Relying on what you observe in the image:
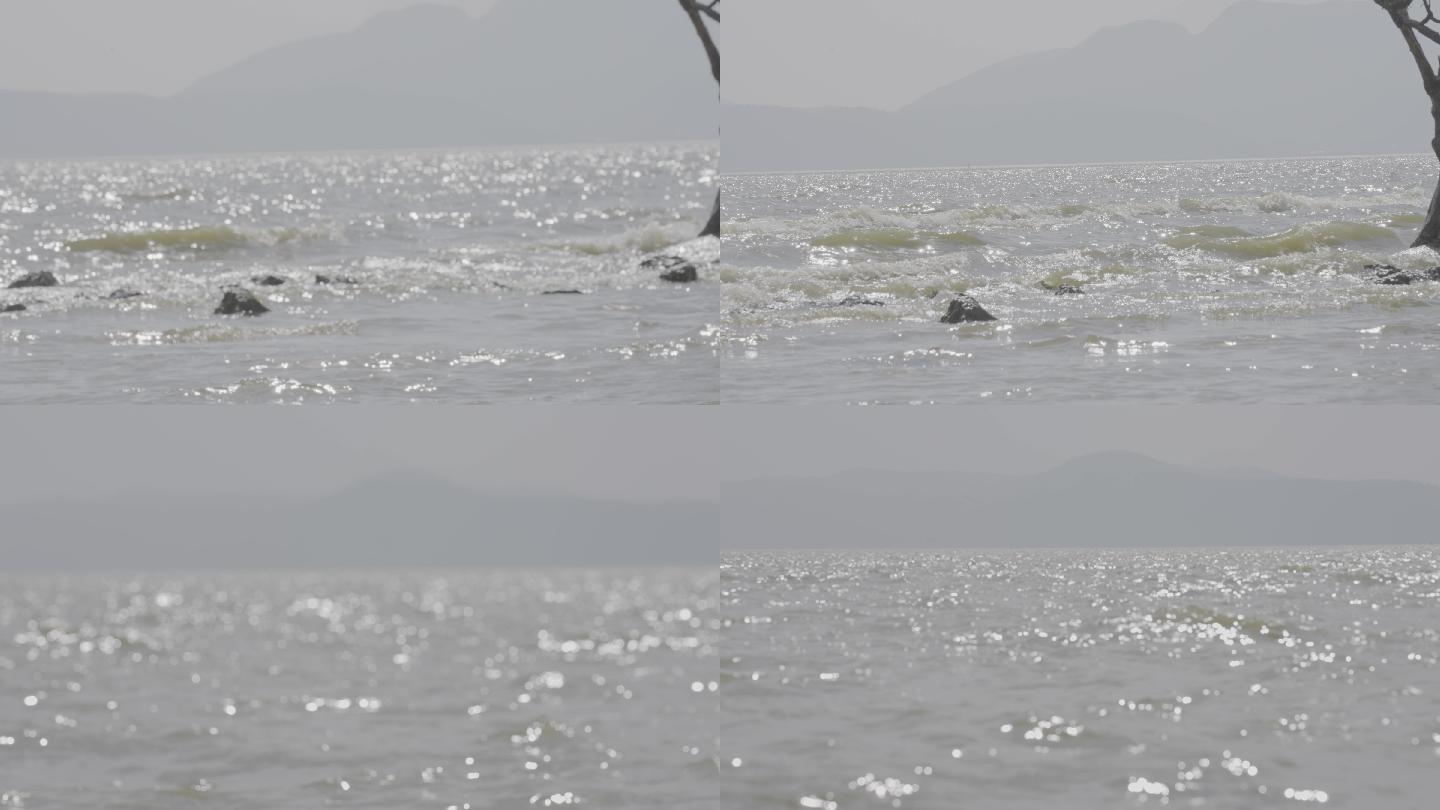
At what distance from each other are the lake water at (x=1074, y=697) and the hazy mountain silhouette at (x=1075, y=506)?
84cm

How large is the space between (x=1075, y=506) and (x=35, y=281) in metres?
10.4

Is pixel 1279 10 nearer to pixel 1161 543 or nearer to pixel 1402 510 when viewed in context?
pixel 1402 510

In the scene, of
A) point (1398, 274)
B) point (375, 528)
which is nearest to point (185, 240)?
point (1398, 274)

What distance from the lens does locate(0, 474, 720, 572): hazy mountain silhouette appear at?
12755mm

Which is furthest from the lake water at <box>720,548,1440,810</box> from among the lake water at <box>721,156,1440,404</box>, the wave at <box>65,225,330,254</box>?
the wave at <box>65,225,330,254</box>

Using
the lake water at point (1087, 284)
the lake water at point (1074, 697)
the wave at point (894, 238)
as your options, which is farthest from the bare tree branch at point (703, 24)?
the lake water at point (1074, 697)

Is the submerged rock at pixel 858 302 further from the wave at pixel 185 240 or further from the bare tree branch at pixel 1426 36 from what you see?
the wave at pixel 185 240

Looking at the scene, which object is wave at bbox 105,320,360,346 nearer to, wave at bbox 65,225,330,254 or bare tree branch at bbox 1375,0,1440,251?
bare tree branch at bbox 1375,0,1440,251

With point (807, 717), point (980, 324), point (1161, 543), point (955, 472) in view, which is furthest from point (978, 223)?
point (1161, 543)

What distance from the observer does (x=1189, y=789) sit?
6.21m

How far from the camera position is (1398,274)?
799cm

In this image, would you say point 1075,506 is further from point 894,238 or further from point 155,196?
point 155,196

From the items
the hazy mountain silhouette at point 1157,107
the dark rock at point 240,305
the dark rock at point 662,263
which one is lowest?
the dark rock at point 240,305

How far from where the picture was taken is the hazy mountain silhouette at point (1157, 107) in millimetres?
5727
